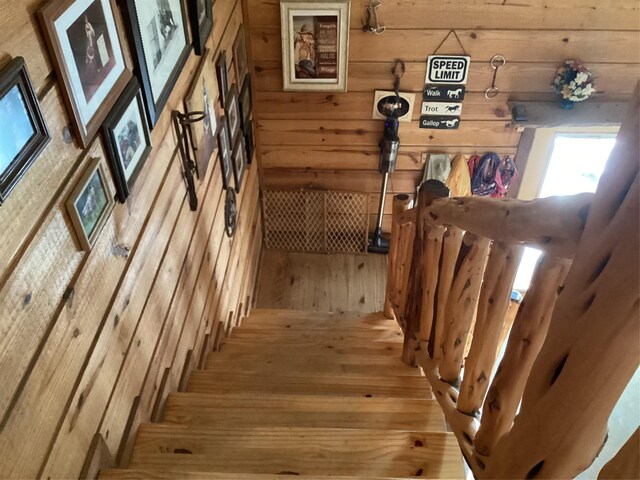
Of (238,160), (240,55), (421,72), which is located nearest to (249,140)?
(238,160)

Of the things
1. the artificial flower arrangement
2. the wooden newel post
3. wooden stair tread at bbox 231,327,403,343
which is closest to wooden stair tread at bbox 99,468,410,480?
the wooden newel post

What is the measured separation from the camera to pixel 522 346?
45.8 inches

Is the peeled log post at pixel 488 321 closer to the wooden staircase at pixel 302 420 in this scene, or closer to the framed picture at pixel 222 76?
the wooden staircase at pixel 302 420

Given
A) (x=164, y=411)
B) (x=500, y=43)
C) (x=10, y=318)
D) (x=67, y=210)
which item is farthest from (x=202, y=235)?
(x=500, y=43)

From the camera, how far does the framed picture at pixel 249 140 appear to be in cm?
337

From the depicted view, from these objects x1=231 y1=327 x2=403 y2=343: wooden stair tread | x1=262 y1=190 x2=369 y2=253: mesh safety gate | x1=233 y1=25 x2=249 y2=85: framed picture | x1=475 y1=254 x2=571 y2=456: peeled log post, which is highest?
x1=475 y1=254 x2=571 y2=456: peeled log post

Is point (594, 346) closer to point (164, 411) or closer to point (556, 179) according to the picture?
point (164, 411)

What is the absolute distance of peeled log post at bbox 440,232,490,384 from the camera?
1523mm

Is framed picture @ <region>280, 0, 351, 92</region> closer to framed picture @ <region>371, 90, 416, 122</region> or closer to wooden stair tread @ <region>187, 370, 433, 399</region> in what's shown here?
framed picture @ <region>371, 90, 416, 122</region>

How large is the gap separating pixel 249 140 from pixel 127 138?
2116 millimetres

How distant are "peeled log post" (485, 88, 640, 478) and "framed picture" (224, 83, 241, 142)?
217cm

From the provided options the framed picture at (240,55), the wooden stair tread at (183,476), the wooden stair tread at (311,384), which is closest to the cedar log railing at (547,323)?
the wooden stair tread at (311,384)

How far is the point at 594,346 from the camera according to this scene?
792 mm

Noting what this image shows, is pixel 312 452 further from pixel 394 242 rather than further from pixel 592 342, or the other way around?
pixel 394 242
